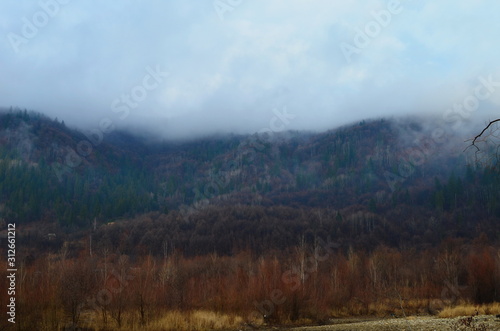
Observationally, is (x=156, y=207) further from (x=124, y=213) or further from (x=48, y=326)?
(x=48, y=326)

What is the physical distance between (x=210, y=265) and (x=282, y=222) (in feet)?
208

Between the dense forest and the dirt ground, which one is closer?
the dirt ground

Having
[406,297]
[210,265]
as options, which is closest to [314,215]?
[210,265]

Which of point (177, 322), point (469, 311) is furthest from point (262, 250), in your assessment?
Answer: point (177, 322)

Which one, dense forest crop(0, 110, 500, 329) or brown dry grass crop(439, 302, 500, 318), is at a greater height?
dense forest crop(0, 110, 500, 329)

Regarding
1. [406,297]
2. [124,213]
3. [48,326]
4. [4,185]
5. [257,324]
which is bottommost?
[406,297]

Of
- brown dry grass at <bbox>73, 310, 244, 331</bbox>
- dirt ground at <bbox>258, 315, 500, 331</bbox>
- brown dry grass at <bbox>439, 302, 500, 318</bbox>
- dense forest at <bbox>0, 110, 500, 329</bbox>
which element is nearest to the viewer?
dirt ground at <bbox>258, 315, 500, 331</bbox>

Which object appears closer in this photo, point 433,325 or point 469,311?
point 433,325

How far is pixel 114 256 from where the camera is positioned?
9819 centimetres

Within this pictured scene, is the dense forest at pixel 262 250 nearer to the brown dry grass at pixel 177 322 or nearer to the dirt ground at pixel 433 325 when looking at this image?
the brown dry grass at pixel 177 322

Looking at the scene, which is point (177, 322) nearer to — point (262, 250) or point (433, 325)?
point (433, 325)

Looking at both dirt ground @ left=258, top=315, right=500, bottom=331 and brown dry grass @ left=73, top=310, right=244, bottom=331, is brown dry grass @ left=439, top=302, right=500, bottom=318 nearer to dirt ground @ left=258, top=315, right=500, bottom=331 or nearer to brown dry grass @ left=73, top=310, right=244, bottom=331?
dirt ground @ left=258, top=315, right=500, bottom=331

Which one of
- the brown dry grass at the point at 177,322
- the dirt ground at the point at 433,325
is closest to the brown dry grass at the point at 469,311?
the dirt ground at the point at 433,325

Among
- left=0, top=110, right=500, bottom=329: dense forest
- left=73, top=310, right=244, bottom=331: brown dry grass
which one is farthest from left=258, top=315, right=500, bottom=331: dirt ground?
left=0, top=110, right=500, bottom=329: dense forest
